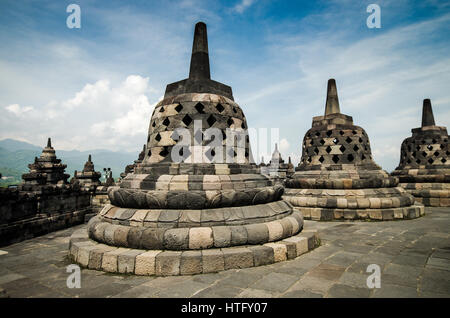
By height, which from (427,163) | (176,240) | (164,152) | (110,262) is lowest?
(110,262)

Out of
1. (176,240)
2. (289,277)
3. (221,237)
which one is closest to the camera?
(289,277)

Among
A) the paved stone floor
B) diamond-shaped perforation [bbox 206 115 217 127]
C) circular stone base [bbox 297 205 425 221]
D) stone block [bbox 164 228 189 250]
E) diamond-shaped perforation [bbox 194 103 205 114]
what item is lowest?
the paved stone floor

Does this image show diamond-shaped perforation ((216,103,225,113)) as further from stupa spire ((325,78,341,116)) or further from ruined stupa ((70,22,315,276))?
stupa spire ((325,78,341,116))

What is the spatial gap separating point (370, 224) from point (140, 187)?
21.2ft

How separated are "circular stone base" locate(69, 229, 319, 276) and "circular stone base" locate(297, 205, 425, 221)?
427 centimetres

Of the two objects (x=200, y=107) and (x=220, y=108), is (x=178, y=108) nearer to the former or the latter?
(x=200, y=107)

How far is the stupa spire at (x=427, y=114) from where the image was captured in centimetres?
1232

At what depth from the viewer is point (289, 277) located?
3.49 m

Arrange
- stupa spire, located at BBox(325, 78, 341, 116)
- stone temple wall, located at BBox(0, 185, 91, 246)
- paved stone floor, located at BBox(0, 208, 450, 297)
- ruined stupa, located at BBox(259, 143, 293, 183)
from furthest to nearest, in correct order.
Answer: ruined stupa, located at BBox(259, 143, 293, 183), stupa spire, located at BBox(325, 78, 341, 116), stone temple wall, located at BBox(0, 185, 91, 246), paved stone floor, located at BBox(0, 208, 450, 297)

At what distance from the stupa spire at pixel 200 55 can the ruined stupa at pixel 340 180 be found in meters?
5.52

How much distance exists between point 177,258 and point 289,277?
162 centimetres

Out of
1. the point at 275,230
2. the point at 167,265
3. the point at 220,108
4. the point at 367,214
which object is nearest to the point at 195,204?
the point at 167,265

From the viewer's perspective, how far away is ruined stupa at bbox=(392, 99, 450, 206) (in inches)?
417

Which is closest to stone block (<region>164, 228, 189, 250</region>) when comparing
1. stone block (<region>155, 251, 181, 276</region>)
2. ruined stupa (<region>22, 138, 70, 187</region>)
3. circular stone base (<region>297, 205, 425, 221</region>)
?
stone block (<region>155, 251, 181, 276</region>)
